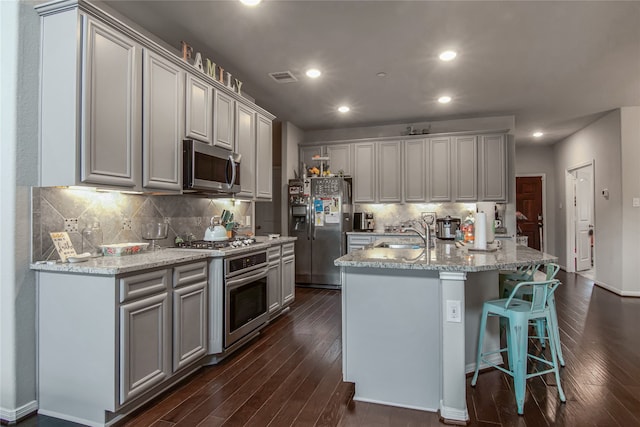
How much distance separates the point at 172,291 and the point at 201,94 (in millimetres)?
1734

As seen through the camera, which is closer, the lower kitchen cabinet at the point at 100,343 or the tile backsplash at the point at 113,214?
the lower kitchen cabinet at the point at 100,343

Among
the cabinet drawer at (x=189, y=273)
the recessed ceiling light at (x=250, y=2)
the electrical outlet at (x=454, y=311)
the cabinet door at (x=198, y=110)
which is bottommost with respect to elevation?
the electrical outlet at (x=454, y=311)

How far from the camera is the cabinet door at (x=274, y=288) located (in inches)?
147

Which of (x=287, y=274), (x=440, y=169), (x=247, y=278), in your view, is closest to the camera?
(x=247, y=278)

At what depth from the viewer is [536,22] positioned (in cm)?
288

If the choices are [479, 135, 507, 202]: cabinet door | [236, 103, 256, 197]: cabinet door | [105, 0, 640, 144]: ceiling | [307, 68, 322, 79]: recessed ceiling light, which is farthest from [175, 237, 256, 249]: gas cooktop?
[479, 135, 507, 202]: cabinet door

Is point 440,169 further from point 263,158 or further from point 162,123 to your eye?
point 162,123

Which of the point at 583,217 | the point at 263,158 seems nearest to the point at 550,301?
the point at 263,158

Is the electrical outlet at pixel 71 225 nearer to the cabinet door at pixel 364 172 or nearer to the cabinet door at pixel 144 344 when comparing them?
the cabinet door at pixel 144 344

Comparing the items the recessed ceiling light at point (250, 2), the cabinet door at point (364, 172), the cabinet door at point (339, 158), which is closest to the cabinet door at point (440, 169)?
the cabinet door at point (364, 172)

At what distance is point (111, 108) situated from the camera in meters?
2.22

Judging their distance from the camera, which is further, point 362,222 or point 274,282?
point 362,222

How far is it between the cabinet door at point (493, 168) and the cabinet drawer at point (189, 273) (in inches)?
175

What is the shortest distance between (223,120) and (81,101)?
1.46 meters
